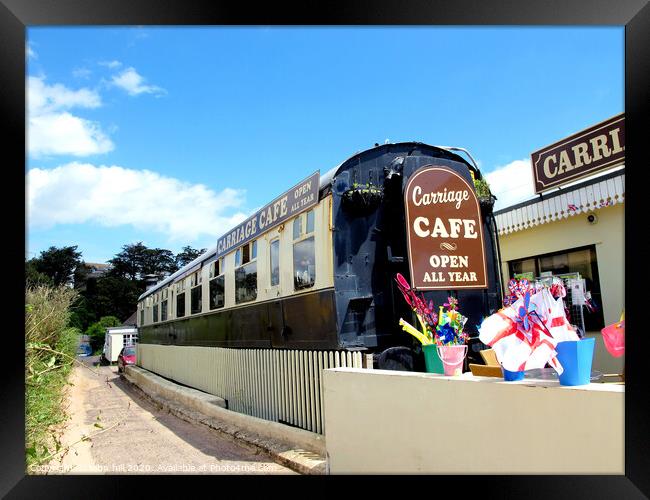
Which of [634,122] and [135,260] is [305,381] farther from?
[135,260]

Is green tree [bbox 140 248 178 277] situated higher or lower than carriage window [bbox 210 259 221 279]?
higher

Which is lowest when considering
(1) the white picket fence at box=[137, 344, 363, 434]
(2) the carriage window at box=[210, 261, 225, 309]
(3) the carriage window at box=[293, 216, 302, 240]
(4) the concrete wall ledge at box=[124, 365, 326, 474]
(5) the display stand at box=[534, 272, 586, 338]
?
(4) the concrete wall ledge at box=[124, 365, 326, 474]

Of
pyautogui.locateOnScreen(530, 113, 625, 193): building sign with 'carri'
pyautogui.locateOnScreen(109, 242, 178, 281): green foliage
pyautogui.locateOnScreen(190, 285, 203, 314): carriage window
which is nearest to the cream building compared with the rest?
pyautogui.locateOnScreen(530, 113, 625, 193): building sign with 'carri'

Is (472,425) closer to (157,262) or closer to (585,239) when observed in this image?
(585,239)

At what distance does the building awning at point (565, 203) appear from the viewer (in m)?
7.77

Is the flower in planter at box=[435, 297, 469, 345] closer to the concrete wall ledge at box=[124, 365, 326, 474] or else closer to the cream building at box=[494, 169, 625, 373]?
the concrete wall ledge at box=[124, 365, 326, 474]

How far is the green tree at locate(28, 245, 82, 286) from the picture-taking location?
12354mm

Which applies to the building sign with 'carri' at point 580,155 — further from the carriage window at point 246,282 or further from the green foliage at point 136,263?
the green foliage at point 136,263

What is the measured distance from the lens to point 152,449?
7336 mm

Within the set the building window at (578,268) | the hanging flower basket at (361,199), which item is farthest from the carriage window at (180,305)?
the hanging flower basket at (361,199)

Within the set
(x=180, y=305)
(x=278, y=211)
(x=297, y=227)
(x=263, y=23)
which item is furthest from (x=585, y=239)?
(x=180, y=305)

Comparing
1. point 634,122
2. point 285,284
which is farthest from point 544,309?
point 285,284

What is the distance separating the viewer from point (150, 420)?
10.2 m

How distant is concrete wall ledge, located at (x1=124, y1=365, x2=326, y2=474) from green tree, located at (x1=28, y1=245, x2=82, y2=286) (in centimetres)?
440
